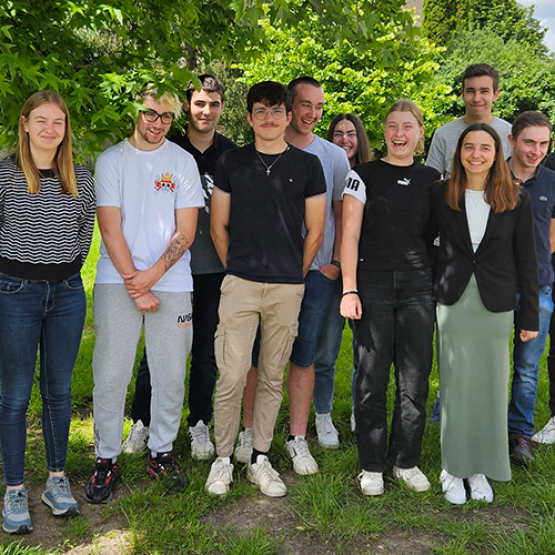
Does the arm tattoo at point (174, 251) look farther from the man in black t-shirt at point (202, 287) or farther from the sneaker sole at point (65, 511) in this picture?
the sneaker sole at point (65, 511)

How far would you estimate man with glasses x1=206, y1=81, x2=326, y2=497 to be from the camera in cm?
385

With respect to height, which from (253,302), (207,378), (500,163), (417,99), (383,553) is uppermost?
(417,99)

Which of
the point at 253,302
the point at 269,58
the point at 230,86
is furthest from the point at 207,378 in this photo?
the point at 230,86

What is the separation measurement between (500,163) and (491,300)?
89cm

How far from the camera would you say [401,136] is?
386 centimetres

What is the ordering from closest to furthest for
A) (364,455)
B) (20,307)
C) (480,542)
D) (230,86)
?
(20,307) → (480,542) → (364,455) → (230,86)

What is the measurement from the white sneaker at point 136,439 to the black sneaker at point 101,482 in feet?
1.37

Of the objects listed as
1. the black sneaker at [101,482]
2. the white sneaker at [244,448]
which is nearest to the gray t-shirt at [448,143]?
the white sneaker at [244,448]

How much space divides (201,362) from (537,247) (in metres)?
2.65

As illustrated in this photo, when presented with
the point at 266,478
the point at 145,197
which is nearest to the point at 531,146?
the point at 145,197

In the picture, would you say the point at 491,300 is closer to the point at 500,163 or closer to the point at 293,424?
the point at 500,163

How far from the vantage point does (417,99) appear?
69.3 ft

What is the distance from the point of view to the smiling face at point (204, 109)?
432cm

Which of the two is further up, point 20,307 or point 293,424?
point 20,307
